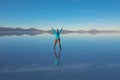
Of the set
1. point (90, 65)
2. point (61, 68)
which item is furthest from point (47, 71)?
point (90, 65)

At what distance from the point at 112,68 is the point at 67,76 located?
312cm

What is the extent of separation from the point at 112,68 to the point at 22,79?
16.2 ft

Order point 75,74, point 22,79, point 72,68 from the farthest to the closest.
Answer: point 72,68, point 75,74, point 22,79

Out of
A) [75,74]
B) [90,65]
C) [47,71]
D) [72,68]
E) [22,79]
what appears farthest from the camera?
[90,65]

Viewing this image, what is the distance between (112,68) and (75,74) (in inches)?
100

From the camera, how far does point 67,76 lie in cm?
1045

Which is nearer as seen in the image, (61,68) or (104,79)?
(104,79)

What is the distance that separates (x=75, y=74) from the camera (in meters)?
10.9

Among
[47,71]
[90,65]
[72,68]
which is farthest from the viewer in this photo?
[90,65]

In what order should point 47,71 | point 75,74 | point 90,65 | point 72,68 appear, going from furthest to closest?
point 90,65, point 72,68, point 47,71, point 75,74

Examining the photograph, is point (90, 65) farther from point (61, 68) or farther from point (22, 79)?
point (22, 79)

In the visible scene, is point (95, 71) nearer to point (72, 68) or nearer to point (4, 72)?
point (72, 68)

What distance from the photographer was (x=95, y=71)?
11.6m

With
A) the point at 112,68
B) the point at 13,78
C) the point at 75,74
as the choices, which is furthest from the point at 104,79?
the point at 13,78
